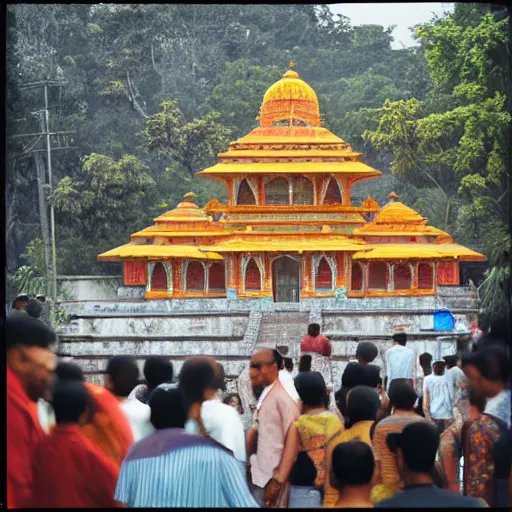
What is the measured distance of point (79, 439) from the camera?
5688 mm

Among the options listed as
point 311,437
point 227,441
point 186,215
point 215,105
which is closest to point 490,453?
point 311,437

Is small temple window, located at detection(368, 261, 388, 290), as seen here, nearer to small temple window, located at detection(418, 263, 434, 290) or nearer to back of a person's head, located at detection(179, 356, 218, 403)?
small temple window, located at detection(418, 263, 434, 290)

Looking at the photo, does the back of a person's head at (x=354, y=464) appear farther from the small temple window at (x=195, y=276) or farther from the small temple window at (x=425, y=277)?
the small temple window at (x=195, y=276)

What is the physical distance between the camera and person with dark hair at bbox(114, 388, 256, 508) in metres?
5.61

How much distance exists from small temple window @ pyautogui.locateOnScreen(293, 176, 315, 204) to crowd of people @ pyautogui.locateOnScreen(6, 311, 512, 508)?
17549 millimetres

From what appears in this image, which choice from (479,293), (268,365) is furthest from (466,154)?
(268,365)

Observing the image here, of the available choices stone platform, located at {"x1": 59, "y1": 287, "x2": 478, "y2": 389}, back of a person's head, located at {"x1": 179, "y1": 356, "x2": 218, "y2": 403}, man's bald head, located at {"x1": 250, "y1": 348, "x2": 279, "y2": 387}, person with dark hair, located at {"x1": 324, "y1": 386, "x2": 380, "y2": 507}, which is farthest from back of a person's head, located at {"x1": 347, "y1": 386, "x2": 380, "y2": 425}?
stone platform, located at {"x1": 59, "y1": 287, "x2": 478, "y2": 389}

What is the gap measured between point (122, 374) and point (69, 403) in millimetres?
1005

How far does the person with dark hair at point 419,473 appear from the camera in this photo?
5.33 metres

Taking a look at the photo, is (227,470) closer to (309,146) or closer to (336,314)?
(336,314)

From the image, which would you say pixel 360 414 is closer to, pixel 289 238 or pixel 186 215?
pixel 289 238

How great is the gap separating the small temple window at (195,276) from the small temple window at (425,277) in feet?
12.7

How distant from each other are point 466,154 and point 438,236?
3.44 m

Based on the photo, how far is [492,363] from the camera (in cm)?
677
